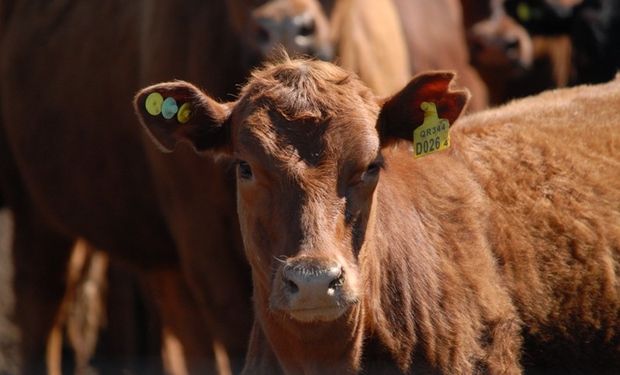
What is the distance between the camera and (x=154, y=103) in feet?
17.3

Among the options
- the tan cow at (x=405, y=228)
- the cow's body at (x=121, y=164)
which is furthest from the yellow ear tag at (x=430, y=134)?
the cow's body at (x=121, y=164)

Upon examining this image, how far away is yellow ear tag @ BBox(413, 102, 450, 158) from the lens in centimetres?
518

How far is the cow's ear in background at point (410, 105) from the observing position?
520 cm

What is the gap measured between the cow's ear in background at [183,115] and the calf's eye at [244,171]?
0.64 ft

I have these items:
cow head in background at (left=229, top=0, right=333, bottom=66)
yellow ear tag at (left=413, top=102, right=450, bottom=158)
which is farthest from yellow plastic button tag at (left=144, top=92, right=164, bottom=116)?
cow head in background at (left=229, top=0, right=333, bottom=66)

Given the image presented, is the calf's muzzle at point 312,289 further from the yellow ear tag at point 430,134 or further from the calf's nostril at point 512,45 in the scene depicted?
the calf's nostril at point 512,45

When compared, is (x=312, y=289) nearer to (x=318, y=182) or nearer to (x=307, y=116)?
(x=318, y=182)

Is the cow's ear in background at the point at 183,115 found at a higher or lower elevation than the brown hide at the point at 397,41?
lower

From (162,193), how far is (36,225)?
1452 mm

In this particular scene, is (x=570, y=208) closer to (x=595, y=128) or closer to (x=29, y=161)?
(x=595, y=128)

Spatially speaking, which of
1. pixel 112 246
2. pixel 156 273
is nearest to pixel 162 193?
pixel 112 246

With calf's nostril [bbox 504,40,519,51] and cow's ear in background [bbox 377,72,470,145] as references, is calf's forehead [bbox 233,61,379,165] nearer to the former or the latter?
cow's ear in background [bbox 377,72,470,145]

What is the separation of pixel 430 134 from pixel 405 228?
35cm

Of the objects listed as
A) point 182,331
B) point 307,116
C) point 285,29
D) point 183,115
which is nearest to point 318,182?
point 307,116
